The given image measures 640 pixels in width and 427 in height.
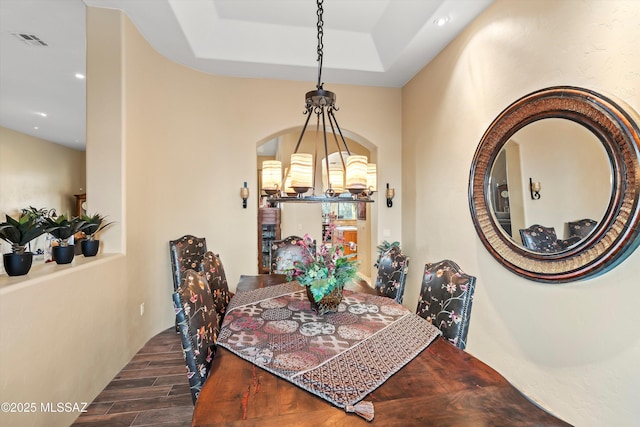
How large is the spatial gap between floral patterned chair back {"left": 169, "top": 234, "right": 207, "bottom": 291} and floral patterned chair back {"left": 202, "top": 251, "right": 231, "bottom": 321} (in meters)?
0.95

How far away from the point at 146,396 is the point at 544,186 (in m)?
3.37

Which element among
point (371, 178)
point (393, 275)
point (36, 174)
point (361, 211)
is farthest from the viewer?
point (36, 174)

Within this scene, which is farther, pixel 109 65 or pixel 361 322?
pixel 109 65

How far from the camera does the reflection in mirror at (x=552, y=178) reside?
68.8 inches

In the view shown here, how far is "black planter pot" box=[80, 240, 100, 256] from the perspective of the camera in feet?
7.78

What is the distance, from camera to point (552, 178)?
200 centimetres

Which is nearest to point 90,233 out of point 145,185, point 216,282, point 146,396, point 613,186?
point 145,185

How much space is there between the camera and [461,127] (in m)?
2.95

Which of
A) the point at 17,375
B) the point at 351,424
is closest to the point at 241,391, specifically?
the point at 351,424

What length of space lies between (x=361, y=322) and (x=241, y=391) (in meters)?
0.84

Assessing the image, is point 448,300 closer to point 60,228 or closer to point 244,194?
point 60,228

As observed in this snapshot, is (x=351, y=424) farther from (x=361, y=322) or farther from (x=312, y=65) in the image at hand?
(x=312, y=65)

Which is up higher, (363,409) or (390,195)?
(390,195)

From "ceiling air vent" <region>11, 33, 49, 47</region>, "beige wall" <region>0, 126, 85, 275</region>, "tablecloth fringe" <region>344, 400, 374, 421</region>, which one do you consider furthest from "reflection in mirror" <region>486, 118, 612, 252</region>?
"beige wall" <region>0, 126, 85, 275</region>
